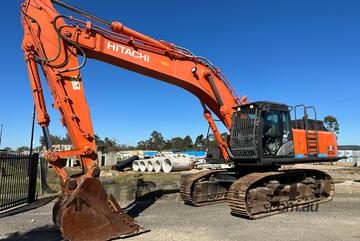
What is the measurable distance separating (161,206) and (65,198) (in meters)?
4.57

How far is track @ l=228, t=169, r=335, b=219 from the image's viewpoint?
938cm

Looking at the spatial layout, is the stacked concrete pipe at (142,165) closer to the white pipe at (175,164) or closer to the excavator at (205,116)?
the white pipe at (175,164)

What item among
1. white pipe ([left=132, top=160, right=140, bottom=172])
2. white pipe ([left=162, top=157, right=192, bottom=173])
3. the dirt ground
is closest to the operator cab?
the dirt ground

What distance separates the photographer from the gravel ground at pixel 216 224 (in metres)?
7.46

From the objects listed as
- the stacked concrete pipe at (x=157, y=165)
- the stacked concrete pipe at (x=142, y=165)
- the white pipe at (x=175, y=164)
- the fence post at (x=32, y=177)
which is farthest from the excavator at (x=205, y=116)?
the stacked concrete pipe at (x=142, y=165)

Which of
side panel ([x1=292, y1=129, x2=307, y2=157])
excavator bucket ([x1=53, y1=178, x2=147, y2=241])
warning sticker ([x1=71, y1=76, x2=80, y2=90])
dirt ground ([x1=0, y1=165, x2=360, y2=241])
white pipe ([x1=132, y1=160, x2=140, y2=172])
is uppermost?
warning sticker ([x1=71, y1=76, x2=80, y2=90])

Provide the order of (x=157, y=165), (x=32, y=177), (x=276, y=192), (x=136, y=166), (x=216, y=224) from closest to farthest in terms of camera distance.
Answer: (x=216, y=224) < (x=276, y=192) < (x=32, y=177) < (x=157, y=165) < (x=136, y=166)

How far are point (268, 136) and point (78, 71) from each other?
18.0ft

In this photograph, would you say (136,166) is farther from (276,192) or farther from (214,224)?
(214,224)

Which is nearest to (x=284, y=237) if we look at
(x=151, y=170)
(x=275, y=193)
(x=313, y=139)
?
(x=275, y=193)

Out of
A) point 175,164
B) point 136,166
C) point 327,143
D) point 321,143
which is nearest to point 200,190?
point 321,143

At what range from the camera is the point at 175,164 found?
27.8 meters

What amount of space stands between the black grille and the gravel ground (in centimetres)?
171

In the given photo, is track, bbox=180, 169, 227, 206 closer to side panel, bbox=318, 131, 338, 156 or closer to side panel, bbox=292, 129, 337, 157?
side panel, bbox=292, 129, 337, 157
